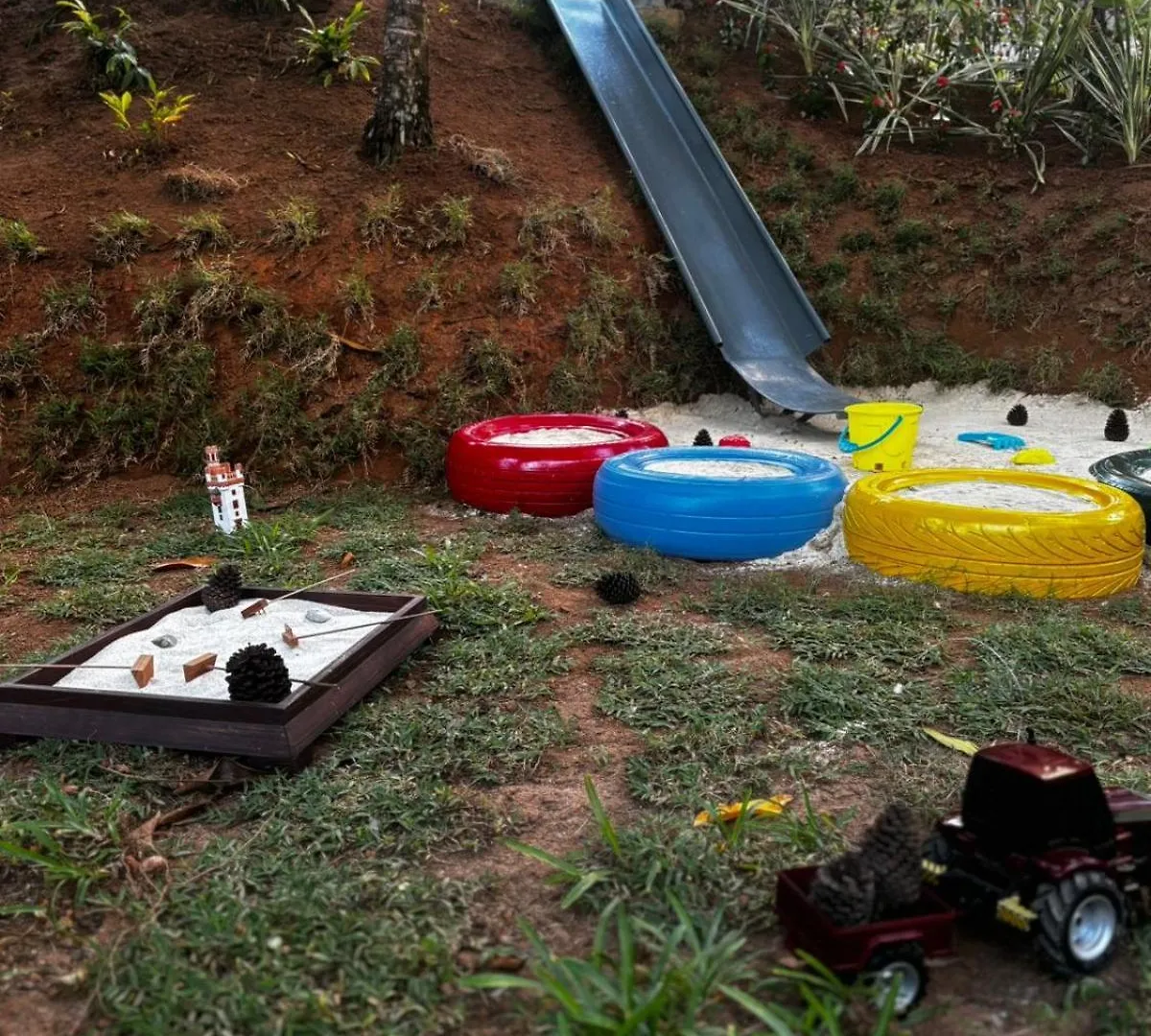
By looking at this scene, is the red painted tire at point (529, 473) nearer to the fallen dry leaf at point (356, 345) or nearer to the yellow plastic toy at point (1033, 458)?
the fallen dry leaf at point (356, 345)

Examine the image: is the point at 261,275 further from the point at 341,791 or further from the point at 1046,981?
the point at 1046,981

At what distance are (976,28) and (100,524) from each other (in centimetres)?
850

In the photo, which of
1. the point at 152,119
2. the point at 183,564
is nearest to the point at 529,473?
the point at 183,564

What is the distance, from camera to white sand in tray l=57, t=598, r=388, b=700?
9.95 ft

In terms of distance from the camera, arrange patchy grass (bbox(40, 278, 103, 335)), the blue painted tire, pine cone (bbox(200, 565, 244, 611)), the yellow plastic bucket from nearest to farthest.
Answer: pine cone (bbox(200, 565, 244, 611)) < the blue painted tire < the yellow plastic bucket < patchy grass (bbox(40, 278, 103, 335))

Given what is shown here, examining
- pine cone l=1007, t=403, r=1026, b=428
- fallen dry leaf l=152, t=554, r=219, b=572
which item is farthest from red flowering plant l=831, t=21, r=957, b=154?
fallen dry leaf l=152, t=554, r=219, b=572

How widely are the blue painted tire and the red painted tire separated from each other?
518mm

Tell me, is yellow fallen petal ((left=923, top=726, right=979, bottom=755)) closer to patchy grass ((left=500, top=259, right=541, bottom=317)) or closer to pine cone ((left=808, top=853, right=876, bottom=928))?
pine cone ((left=808, top=853, right=876, bottom=928))

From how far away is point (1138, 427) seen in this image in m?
6.90

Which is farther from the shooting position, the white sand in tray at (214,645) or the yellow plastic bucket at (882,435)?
the yellow plastic bucket at (882,435)

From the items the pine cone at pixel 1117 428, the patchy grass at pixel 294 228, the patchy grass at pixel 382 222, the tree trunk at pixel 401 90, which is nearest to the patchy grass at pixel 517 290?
the patchy grass at pixel 382 222

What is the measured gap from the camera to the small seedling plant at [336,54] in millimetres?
8156

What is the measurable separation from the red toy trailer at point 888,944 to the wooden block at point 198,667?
194cm

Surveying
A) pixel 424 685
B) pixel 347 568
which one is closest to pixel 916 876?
pixel 424 685
